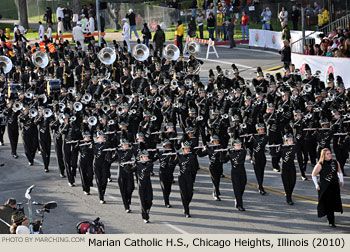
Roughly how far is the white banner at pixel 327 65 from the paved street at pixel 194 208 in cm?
648

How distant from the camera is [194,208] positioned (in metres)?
17.0

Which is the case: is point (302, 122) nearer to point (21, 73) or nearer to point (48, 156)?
point (48, 156)

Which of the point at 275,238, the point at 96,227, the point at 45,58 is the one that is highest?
the point at 45,58

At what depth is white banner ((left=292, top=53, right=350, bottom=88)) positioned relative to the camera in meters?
25.3

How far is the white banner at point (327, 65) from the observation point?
25297 millimetres

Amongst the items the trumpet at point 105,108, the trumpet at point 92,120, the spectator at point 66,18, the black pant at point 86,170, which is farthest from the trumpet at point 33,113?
the spectator at point 66,18

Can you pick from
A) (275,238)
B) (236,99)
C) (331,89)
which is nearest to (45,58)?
(236,99)

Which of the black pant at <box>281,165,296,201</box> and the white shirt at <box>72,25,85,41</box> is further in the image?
the white shirt at <box>72,25,85,41</box>

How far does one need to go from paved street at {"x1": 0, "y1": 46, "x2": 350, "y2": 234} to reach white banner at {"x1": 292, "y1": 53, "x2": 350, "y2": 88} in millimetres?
6480

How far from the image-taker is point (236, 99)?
21844 millimetres

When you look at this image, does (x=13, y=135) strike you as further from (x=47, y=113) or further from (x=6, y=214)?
(x=6, y=214)

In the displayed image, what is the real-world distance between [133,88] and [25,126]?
4.55 meters

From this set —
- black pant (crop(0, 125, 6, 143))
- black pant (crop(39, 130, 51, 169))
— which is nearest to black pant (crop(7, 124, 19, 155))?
black pant (crop(0, 125, 6, 143))

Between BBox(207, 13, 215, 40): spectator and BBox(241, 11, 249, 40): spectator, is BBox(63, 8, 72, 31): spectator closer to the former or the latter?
BBox(207, 13, 215, 40): spectator
